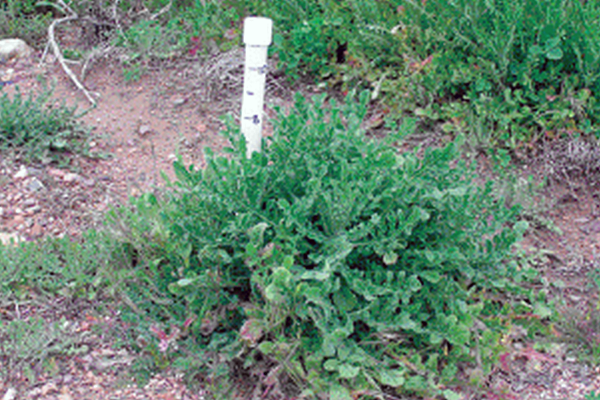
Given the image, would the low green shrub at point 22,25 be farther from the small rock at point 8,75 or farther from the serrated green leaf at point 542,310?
the serrated green leaf at point 542,310

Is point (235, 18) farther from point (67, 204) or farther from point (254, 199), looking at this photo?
point (254, 199)

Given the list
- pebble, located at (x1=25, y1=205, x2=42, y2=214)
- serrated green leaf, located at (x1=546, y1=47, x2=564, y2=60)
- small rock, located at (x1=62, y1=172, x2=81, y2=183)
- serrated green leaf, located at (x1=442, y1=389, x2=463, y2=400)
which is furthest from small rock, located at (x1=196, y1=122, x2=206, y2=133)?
serrated green leaf, located at (x1=442, y1=389, x2=463, y2=400)

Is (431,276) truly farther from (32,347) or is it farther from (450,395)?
(32,347)

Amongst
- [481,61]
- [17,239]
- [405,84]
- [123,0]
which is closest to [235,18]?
[123,0]

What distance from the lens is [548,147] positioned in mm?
4043

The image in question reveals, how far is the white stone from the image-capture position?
5285 millimetres

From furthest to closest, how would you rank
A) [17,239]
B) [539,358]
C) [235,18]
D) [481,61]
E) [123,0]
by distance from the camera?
[123,0]
[235,18]
[481,61]
[17,239]
[539,358]

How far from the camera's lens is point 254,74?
9.73 feet

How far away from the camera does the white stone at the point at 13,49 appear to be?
529cm

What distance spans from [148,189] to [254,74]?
1338 mm

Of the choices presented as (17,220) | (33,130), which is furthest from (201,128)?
(17,220)

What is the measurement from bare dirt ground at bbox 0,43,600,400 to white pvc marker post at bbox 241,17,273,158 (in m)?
0.39

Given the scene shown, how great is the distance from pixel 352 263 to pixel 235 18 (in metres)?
2.72

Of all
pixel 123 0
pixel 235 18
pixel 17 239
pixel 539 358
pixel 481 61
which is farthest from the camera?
pixel 123 0
